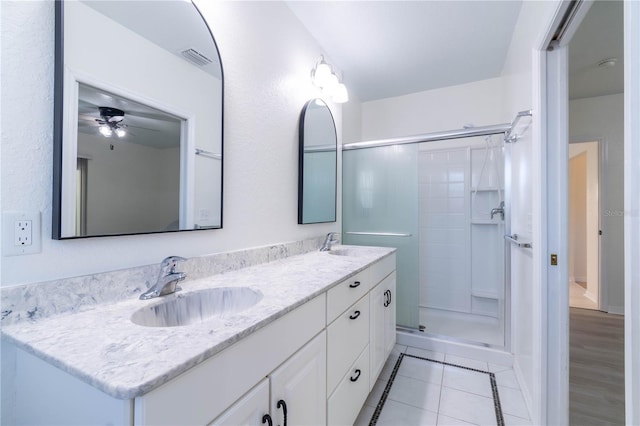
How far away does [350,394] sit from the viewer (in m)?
1.29

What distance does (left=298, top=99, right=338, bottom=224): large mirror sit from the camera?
196 centimetres

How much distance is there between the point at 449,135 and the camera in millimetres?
2145

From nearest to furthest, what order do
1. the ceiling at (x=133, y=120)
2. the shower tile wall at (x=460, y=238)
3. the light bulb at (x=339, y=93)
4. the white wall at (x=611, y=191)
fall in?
the ceiling at (x=133, y=120) < the light bulb at (x=339, y=93) < the shower tile wall at (x=460, y=238) < the white wall at (x=611, y=191)

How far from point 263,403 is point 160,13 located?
4.63ft

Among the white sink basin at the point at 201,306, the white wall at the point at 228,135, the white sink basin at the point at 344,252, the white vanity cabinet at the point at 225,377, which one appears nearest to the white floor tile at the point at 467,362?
the white sink basin at the point at 344,252

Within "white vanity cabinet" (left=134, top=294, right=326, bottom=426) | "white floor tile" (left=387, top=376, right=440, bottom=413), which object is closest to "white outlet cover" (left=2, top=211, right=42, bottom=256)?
"white vanity cabinet" (left=134, top=294, right=326, bottom=426)

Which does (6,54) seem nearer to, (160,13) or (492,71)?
(160,13)

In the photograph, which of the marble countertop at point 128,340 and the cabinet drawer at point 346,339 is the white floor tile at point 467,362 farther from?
the marble countertop at point 128,340

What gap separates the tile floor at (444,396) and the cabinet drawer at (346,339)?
0.44 m

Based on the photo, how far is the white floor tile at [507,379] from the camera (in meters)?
1.77

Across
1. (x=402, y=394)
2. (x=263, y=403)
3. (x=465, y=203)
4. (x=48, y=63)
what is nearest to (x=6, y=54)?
(x=48, y=63)

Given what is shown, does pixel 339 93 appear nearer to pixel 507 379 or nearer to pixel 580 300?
pixel 507 379

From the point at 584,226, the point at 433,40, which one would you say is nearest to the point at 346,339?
the point at 433,40

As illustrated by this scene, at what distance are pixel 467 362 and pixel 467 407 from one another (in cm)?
55
